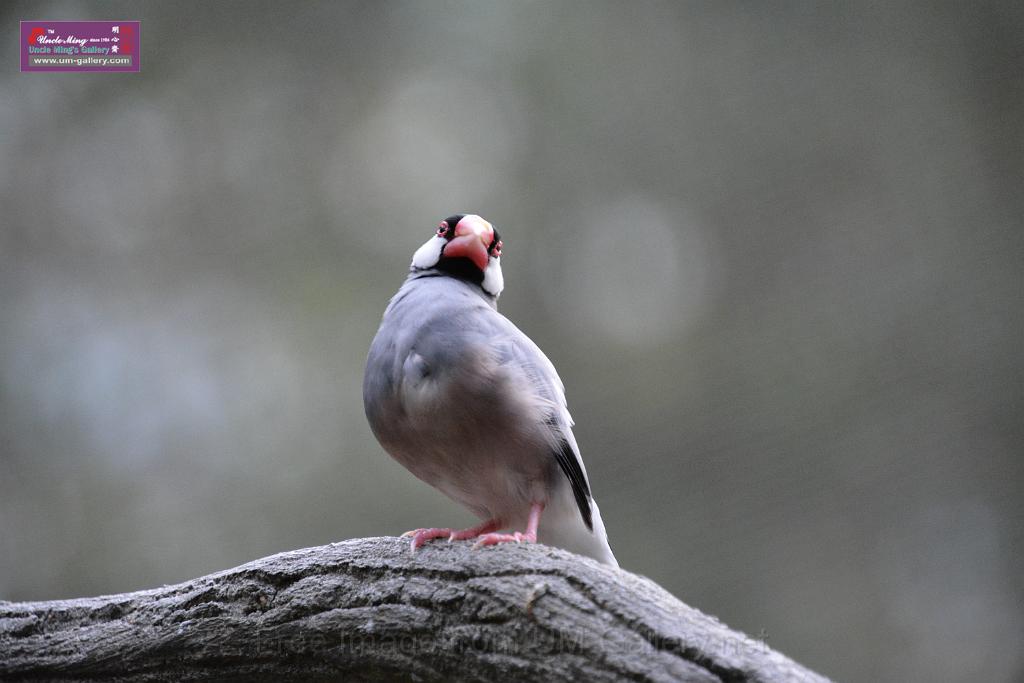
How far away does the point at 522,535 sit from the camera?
5.73ft

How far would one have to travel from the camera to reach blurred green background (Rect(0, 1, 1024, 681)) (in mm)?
3850

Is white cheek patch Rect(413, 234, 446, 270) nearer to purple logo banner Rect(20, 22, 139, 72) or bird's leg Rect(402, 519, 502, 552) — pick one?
bird's leg Rect(402, 519, 502, 552)

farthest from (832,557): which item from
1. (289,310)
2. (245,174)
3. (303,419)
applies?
(245,174)

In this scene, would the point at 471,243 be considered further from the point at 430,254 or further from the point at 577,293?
the point at 577,293

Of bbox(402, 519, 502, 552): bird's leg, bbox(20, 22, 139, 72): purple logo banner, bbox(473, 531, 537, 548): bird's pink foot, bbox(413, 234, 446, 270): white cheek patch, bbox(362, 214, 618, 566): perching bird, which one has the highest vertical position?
bbox(20, 22, 139, 72): purple logo banner

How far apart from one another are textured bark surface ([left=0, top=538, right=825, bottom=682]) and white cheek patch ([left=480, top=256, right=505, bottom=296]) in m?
0.84

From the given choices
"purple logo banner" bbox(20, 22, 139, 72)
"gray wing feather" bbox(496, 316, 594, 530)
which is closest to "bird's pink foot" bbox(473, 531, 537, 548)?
"gray wing feather" bbox(496, 316, 594, 530)

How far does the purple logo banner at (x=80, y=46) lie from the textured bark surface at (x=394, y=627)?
9.15 ft

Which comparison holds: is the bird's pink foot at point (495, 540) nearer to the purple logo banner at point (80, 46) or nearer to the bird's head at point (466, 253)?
the bird's head at point (466, 253)

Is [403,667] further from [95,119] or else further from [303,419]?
[95,119]

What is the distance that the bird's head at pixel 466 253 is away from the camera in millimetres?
2176

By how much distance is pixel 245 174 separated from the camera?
407 cm

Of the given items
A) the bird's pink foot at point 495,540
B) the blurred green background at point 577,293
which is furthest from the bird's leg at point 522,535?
the blurred green background at point 577,293

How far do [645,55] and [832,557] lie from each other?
2.63m
